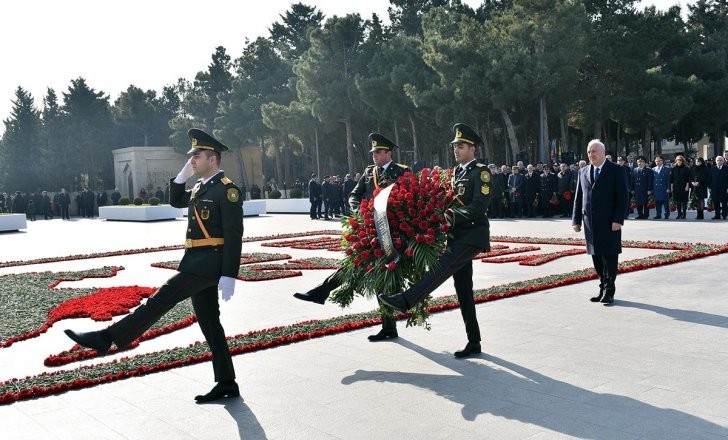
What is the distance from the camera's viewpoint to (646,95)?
34125mm

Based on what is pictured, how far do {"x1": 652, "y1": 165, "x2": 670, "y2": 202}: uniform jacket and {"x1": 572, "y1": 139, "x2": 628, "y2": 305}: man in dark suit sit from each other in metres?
11.8

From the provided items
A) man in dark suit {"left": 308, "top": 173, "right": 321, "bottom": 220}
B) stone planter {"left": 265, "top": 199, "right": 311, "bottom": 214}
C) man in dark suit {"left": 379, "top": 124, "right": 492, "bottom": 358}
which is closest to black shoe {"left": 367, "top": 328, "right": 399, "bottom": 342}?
man in dark suit {"left": 379, "top": 124, "right": 492, "bottom": 358}

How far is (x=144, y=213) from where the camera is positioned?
99.1 feet

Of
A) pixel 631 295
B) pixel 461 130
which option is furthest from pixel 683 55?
pixel 461 130

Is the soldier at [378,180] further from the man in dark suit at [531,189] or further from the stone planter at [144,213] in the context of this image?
the stone planter at [144,213]

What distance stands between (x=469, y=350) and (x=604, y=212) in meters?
2.91

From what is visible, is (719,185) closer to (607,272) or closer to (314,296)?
(607,272)

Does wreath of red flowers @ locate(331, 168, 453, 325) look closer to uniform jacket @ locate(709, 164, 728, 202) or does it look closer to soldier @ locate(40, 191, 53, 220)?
uniform jacket @ locate(709, 164, 728, 202)

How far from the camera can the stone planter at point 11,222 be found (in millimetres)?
26938

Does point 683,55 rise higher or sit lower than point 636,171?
higher

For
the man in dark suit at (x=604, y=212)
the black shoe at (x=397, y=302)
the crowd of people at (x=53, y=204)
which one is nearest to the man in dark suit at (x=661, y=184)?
the man in dark suit at (x=604, y=212)

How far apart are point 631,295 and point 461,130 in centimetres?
328

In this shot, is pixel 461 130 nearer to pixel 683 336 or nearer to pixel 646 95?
pixel 683 336

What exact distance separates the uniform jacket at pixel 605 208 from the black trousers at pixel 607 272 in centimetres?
10
